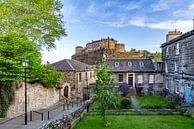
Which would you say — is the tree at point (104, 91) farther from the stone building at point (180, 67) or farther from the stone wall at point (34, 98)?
the stone building at point (180, 67)

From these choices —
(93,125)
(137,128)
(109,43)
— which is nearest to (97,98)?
(93,125)

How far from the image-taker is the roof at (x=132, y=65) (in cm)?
3962

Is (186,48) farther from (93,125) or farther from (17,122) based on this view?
(17,122)

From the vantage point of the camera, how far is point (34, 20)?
27.5 metres

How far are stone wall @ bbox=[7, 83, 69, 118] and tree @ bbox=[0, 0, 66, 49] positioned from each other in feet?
19.3

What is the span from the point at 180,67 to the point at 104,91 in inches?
565

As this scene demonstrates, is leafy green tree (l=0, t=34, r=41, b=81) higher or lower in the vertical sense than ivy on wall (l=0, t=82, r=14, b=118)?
higher

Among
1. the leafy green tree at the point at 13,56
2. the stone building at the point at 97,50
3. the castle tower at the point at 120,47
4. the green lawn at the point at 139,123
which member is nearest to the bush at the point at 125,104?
the green lawn at the point at 139,123

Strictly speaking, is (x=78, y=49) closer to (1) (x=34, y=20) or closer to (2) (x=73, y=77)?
(2) (x=73, y=77)

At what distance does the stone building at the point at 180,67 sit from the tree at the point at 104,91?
10.7 meters

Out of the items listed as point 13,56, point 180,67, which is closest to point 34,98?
point 13,56

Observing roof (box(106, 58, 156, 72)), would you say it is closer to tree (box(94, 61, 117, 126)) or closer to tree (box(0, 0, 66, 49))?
tree (box(0, 0, 66, 49))

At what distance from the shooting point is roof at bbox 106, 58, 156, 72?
3962 centimetres

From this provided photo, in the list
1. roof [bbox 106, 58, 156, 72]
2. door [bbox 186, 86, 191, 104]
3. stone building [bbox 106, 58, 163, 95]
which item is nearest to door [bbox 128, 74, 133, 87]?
stone building [bbox 106, 58, 163, 95]
